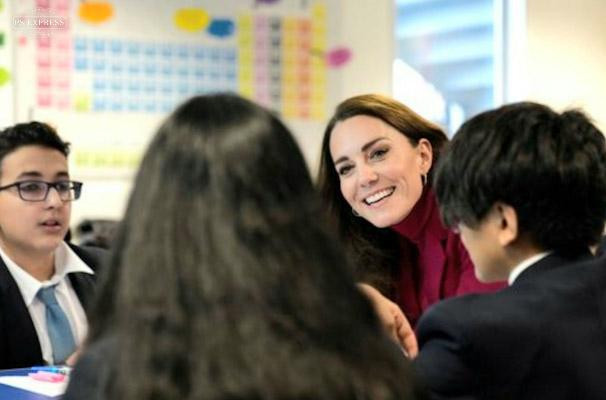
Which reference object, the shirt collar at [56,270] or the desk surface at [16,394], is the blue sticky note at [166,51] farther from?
the desk surface at [16,394]

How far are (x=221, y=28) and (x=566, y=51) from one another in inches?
81.1

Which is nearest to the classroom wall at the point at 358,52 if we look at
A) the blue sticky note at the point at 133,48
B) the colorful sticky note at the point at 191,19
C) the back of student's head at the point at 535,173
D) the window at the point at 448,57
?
the window at the point at 448,57

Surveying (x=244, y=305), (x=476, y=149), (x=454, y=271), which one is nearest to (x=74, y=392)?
(x=244, y=305)

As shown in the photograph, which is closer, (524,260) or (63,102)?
(524,260)

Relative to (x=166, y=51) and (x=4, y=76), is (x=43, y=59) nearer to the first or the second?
(x=4, y=76)

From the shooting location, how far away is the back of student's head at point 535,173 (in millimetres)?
1277

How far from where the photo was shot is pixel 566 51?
4875 mm

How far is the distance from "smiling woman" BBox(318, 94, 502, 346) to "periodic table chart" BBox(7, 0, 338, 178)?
129 centimetres

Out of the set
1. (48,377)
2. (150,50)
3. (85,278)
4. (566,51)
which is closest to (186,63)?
(150,50)

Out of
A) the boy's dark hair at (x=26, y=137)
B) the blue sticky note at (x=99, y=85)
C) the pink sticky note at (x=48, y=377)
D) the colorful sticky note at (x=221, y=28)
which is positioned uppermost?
the colorful sticky note at (x=221, y=28)

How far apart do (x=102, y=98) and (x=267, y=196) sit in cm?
294

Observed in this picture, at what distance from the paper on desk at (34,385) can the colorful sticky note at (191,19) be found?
85.5 inches

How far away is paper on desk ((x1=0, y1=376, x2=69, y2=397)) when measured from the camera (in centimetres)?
189

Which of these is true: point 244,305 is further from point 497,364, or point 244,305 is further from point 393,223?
point 393,223
